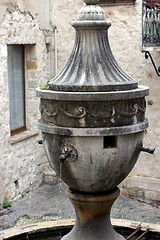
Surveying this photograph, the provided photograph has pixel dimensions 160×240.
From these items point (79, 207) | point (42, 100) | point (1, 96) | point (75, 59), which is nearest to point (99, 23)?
point (75, 59)

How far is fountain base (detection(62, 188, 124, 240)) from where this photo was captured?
4.08m

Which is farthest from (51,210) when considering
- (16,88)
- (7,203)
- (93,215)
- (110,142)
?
(110,142)

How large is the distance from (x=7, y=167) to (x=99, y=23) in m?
4.02

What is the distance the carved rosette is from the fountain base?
0.64m

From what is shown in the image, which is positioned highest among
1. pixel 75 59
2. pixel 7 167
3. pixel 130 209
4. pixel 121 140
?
pixel 75 59

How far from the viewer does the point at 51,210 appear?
7.45 meters

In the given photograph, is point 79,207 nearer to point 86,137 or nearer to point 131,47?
point 86,137

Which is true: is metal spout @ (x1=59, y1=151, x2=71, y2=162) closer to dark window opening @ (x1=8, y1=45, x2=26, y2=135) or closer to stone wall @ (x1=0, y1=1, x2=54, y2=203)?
stone wall @ (x1=0, y1=1, x2=54, y2=203)

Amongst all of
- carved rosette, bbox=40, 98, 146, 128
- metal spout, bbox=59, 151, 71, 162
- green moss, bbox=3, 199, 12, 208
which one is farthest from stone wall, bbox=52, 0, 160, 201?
metal spout, bbox=59, 151, 71, 162

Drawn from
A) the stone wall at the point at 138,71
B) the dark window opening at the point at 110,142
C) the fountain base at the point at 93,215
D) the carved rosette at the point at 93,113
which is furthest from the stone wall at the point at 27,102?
the dark window opening at the point at 110,142

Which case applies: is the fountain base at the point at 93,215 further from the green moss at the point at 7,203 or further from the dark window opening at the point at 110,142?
the green moss at the point at 7,203

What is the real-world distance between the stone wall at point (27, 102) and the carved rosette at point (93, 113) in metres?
3.54

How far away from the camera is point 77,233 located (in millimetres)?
4250

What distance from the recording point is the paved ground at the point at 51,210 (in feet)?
23.2
